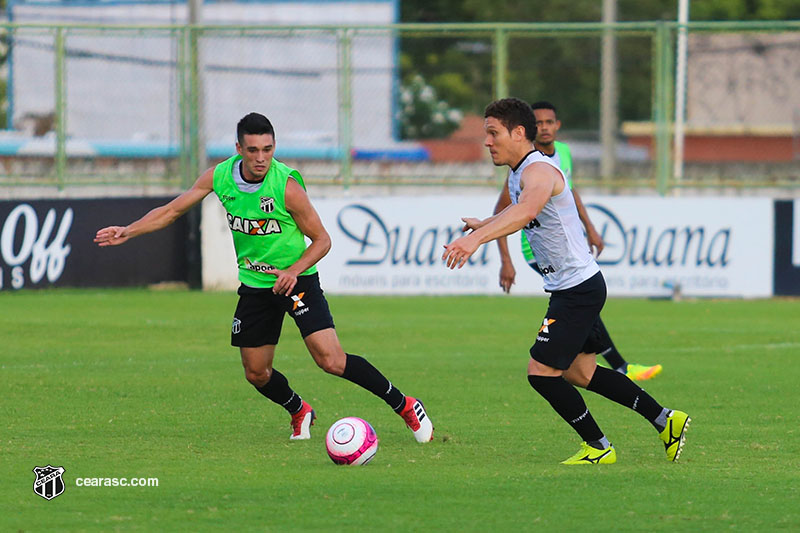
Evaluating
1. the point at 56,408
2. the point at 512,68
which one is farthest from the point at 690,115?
the point at 56,408

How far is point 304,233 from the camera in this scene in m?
7.89

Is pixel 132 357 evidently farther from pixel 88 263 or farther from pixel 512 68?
pixel 512 68

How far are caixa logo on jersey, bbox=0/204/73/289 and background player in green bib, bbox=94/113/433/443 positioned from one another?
8.60 m

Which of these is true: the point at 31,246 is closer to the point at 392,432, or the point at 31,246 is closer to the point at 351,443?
the point at 392,432

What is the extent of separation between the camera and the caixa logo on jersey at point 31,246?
16062mm

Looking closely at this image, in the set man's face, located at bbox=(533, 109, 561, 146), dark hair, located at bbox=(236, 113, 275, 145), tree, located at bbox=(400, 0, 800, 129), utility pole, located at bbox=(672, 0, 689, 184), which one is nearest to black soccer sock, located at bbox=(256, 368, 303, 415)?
dark hair, located at bbox=(236, 113, 275, 145)

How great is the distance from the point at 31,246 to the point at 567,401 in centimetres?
1094

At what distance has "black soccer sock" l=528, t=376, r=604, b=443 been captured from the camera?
700 centimetres

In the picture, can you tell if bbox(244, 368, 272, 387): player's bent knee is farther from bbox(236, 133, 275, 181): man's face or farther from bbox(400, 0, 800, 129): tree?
bbox(400, 0, 800, 129): tree

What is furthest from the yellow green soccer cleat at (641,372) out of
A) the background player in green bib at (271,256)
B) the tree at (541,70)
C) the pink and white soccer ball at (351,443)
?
the tree at (541,70)

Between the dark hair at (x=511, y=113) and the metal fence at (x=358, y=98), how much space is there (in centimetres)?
1040

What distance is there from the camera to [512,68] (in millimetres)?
26000

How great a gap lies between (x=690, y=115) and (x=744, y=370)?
17.8 metres

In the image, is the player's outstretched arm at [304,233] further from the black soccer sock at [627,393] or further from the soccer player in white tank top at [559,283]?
the black soccer sock at [627,393]
